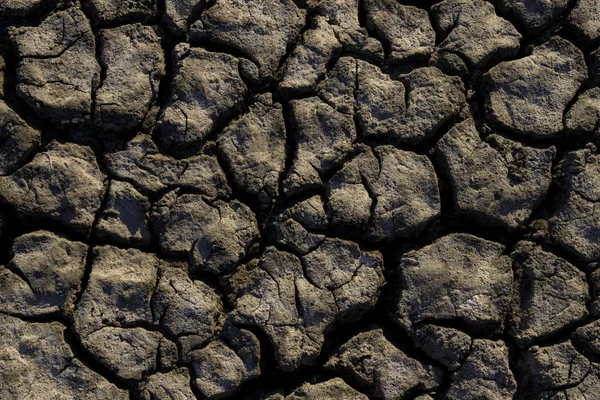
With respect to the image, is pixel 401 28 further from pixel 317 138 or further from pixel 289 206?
pixel 289 206

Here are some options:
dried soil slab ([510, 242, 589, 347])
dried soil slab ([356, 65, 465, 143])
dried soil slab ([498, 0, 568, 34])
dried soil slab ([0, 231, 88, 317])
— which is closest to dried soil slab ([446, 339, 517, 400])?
dried soil slab ([510, 242, 589, 347])

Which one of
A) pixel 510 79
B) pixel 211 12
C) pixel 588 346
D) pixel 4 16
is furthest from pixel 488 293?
pixel 4 16

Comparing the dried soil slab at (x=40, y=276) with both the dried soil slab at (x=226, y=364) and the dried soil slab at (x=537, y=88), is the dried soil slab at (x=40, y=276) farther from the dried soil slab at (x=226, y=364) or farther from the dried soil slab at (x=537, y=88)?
the dried soil slab at (x=537, y=88)

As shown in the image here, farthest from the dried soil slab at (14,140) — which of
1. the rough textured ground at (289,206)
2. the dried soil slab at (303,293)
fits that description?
the dried soil slab at (303,293)

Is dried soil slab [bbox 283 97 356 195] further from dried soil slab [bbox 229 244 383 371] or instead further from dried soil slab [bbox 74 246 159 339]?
dried soil slab [bbox 74 246 159 339]

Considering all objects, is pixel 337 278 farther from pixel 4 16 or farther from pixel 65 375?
pixel 4 16
